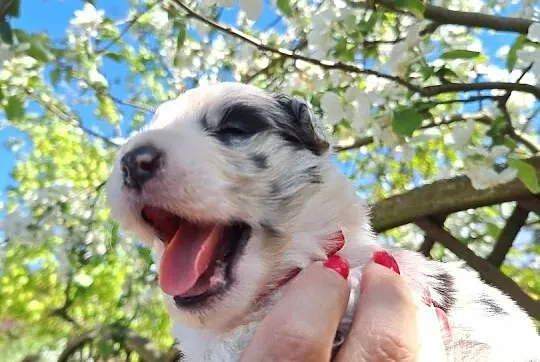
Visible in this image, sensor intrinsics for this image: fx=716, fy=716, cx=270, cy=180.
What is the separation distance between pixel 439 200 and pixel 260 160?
218 cm

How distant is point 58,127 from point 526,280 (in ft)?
22.5

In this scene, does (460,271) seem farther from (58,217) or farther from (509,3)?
(58,217)

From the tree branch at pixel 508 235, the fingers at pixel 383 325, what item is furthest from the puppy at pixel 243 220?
the tree branch at pixel 508 235

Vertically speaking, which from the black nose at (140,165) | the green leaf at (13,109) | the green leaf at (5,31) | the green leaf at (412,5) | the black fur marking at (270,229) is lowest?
the black fur marking at (270,229)

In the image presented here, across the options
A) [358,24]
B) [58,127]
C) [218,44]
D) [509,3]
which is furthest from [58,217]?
[58,127]

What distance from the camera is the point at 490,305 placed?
93.0 inches

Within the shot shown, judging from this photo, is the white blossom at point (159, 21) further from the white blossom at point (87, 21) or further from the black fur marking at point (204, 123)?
the black fur marking at point (204, 123)

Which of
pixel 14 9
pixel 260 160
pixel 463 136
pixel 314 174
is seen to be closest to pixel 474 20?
pixel 463 136

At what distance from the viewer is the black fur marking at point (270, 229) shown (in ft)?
7.13

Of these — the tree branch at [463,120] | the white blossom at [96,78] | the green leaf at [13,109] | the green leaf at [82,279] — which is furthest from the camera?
the green leaf at [82,279]

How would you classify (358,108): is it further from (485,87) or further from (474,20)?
(474,20)

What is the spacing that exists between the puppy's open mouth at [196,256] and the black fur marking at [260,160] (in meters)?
0.26

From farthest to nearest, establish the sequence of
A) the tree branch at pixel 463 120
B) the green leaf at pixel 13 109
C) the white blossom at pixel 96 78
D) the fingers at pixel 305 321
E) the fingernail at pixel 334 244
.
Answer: the white blossom at pixel 96 78 → the tree branch at pixel 463 120 → the green leaf at pixel 13 109 → the fingernail at pixel 334 244 → the fingers at pixel 305 321

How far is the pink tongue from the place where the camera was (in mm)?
1987
